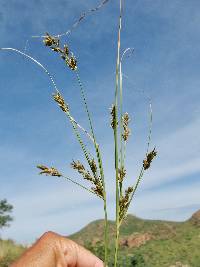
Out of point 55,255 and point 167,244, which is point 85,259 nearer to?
point 55,255

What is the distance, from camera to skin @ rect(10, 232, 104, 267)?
194cm

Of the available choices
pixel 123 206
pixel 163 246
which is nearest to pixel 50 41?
pixel 123 206

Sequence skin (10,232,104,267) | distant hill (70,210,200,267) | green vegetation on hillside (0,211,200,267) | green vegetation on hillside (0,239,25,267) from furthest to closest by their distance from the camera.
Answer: distant hill (70,210,200,267), green vegetation on hillside (0,211,200,267), green vegetation on hillside (0,239,25,267), skin (10,232,104,267)

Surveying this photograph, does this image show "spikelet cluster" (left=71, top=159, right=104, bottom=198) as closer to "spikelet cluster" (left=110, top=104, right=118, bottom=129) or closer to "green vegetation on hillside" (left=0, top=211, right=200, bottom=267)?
"spikelet cluster" (left=110, top=104, right=118, bottom=129)

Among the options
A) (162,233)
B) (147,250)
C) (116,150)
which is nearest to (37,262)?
(116,150)

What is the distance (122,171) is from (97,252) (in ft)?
95.9

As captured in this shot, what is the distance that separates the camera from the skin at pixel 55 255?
6.35 feet

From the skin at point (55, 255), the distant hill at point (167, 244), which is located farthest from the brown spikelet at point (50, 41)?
the distant hill at point (167, 244)

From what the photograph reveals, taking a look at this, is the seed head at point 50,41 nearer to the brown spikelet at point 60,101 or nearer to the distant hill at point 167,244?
the brown spikelet at point 60,101

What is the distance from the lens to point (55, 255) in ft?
6.65

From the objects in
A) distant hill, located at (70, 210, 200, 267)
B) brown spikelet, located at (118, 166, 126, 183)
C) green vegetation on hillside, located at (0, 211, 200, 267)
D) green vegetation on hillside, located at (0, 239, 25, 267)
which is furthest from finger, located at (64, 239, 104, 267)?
distant hill, located at (70, 210, 200, 267)

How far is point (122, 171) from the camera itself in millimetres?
2352

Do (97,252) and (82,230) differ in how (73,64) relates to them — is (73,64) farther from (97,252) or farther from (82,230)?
(82,230)

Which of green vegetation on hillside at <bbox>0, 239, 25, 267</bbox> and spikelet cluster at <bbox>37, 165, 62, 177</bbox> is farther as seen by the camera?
green vegetation on hillside at <bbox>0, 239, 25, 267</bbox>
